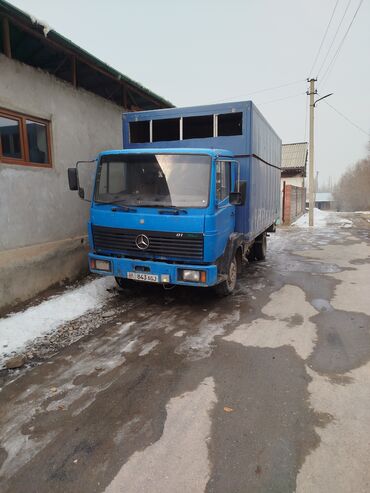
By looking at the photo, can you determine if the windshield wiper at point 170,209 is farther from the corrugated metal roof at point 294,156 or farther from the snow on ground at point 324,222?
the corrugated metal roof at point 294,156

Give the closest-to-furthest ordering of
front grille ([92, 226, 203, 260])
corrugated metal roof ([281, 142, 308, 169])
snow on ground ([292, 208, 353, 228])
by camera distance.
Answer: front grille ([92, 226, 203, 260]) < snow on ground ([292, 208, 353, 228]) < corrugated metal roof ([281, 142, 308, 169])

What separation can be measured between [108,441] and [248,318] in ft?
10.1

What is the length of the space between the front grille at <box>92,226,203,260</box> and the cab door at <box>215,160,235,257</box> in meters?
0.43

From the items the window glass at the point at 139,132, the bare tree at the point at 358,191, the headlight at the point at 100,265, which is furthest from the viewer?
the bare tree at the point at 358,191

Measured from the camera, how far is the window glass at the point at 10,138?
592cm

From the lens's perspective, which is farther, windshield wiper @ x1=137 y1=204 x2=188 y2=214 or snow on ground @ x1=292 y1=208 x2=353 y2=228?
snow on ground @ x1=292 y1=208 x2=353 y2=228

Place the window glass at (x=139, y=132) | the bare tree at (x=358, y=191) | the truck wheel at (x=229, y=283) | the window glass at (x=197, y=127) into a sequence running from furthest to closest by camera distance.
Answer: the bare tree at (x=358, y=191) < the window glass at (x=139, y=132) < the window glass at (x=197, y=127) < the truck wheel at (x=229, y=283)

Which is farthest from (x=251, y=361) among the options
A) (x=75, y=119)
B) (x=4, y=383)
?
(x=75, y=119)

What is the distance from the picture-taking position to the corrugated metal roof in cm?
3084

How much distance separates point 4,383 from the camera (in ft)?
12.0

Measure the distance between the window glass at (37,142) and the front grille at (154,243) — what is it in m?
2.28

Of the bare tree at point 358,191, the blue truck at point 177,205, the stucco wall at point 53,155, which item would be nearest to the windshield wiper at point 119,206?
the blue truck at point 177,205

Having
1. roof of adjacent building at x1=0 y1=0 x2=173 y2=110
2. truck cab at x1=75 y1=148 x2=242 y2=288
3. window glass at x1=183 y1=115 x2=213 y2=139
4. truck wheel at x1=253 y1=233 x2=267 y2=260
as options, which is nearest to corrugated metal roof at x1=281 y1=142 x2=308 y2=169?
truck wheel at x1=253 y1=233 x2=267 y2=260

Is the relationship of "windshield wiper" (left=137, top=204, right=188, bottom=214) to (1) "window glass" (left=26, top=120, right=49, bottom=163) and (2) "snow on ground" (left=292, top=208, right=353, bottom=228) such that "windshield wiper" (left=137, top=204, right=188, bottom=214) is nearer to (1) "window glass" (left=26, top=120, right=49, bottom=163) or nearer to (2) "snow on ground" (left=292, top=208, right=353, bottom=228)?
(1) "window glass" (left=26, top=120, right=49, bottom=163)
